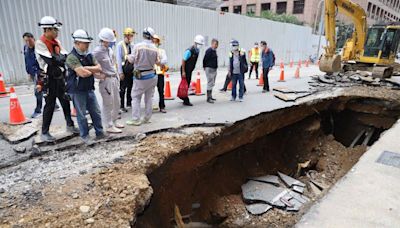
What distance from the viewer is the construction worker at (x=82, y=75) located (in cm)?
381

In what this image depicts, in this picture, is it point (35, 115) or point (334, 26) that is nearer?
point (35, 115)

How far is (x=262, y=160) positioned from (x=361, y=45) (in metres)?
8.51

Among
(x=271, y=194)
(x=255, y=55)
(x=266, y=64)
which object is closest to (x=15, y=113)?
(x=271, y=194)

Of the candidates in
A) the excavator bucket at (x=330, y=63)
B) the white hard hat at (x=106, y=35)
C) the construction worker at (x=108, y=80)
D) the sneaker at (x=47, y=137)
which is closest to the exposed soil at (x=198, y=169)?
the sneaker at (x=47, y=137)

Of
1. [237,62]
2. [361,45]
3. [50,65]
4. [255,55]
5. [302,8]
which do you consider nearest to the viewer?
[50,65]

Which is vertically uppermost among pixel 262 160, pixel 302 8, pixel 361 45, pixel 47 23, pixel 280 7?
pixel 280 7

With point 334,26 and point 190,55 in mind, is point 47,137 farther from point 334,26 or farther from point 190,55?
point 334,26

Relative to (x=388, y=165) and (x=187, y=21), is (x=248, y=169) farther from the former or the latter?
(x=187, y=21)

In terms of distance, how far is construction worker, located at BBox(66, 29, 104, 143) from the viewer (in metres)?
3.81

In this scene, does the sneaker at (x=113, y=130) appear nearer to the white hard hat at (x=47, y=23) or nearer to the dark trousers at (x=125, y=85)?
the dark trousers at (x=125, y=85)

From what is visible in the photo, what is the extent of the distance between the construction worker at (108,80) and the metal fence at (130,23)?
6757 mm

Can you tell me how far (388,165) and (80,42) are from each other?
4.66 m

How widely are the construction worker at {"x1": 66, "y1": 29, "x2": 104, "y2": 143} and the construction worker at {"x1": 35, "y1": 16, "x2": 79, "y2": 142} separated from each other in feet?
0.69

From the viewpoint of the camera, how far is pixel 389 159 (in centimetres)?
402
